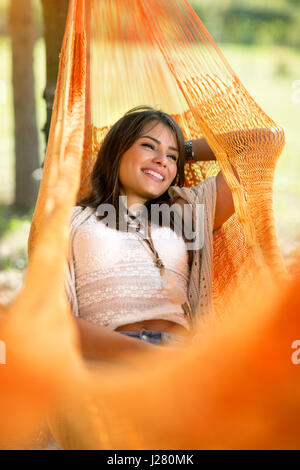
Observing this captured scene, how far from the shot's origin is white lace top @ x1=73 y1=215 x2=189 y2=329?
143 cm

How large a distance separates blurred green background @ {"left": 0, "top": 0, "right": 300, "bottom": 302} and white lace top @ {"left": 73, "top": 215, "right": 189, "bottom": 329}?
1.18 ft

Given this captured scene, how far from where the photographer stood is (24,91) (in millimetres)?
3246

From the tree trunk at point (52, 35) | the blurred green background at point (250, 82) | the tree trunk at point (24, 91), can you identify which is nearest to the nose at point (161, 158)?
the blurred green background at point (250, 82)

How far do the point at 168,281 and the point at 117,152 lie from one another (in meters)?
0.44

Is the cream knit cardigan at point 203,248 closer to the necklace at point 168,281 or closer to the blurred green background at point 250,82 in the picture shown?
the necklace at point 168,281

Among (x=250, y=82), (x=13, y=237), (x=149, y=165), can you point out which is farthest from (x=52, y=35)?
(x=250, y=82)

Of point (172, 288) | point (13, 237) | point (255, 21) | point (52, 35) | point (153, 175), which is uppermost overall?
point (255, 21)

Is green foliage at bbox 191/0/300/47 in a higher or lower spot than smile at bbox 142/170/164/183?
higher

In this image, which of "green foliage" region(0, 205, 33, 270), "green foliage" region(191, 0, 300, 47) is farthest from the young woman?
"green foliage" region(191, 0, 300, 47)

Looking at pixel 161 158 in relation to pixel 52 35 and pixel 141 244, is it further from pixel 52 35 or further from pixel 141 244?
pixel 52 35

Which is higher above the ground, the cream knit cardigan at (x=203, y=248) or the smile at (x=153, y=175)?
the smile at (x=153, y=175)

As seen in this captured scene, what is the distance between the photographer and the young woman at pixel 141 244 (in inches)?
55.8

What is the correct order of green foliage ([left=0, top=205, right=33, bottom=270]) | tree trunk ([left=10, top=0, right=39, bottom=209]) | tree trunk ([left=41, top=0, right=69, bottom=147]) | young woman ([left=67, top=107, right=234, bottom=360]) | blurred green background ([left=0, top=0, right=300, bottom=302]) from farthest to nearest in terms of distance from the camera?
blurred green background ([left=0, top=0, right=300, bottom=302]), tree trunk ([left=10, top=0, right=39, bottom=209]), green foliage ([left=0, top=205, right=33, bottom=270]), tree trunk ([left=41, top=0, right=69, bottom=147]), young woman ([left=67, top=107, right=234, bottom=360])

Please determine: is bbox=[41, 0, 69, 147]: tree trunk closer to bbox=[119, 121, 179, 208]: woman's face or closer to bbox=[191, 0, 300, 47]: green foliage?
bbox=[119, 121, 179, 208]: woman's face
